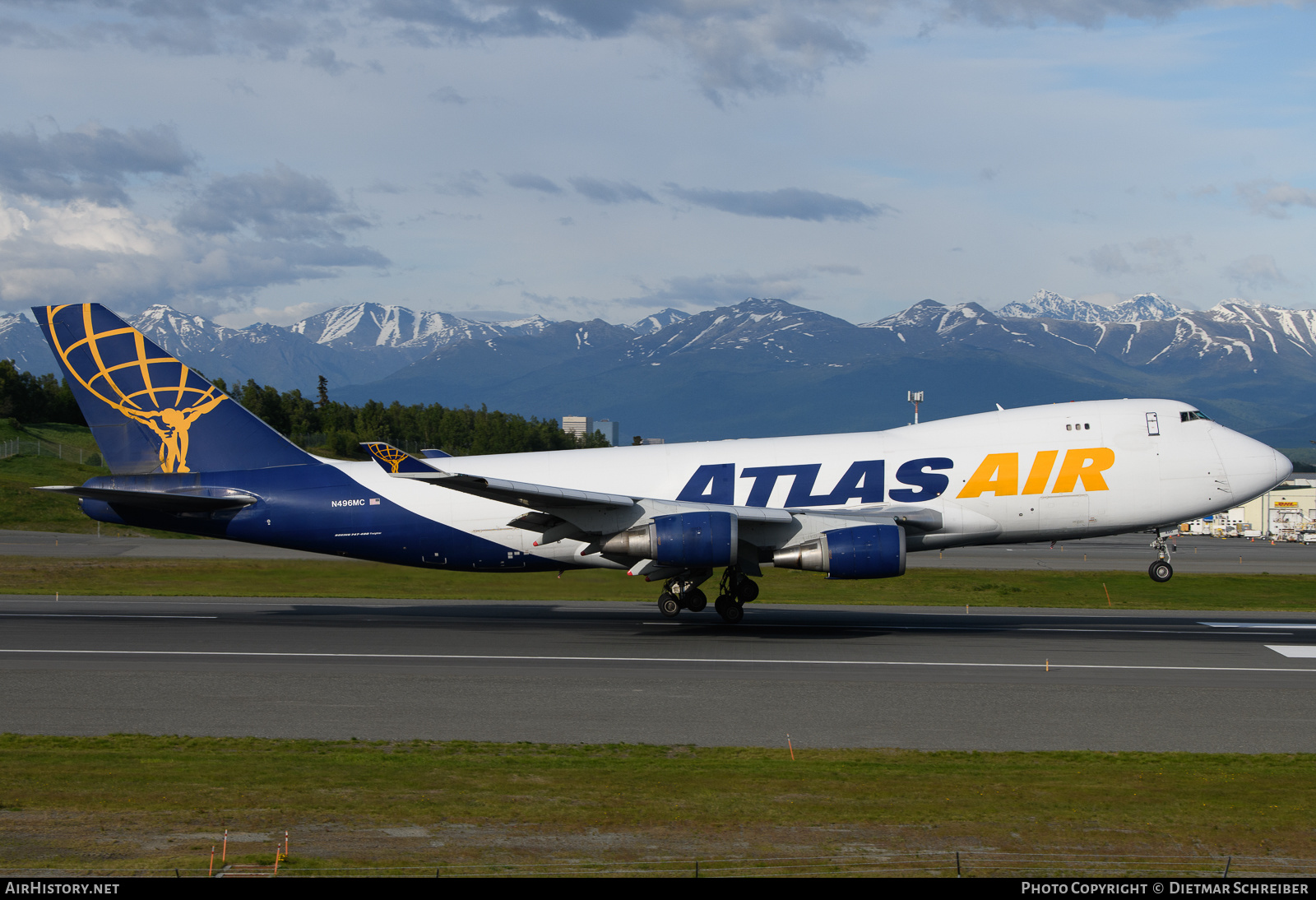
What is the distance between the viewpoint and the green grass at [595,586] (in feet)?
122

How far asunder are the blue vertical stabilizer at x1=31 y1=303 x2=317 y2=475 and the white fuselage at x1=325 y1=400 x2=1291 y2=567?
13.9ft

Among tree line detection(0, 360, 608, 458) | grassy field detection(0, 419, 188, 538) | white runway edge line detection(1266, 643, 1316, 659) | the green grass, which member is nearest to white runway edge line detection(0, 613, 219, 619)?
the green grass

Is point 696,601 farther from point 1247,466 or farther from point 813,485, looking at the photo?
point 1247,466

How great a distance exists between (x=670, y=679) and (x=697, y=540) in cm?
583

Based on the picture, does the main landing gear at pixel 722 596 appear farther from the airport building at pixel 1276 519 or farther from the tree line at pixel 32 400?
the tree line at pixel 32 400

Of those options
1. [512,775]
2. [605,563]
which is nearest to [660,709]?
[512,775]

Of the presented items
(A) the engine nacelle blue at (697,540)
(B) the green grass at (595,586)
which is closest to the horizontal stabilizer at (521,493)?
(A) the engine nacelle blue at (697,540)

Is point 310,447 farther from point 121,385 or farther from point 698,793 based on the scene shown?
point 698,793

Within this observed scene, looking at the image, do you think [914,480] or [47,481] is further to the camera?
[47,481]

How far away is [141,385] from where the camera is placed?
28.8 metres

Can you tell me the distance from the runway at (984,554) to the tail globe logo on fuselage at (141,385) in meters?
19.2

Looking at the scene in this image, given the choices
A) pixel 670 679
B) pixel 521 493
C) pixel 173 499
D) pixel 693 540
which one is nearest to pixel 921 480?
pixel 693 540

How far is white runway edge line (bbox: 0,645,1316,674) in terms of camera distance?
2131 cm

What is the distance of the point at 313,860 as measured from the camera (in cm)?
849
